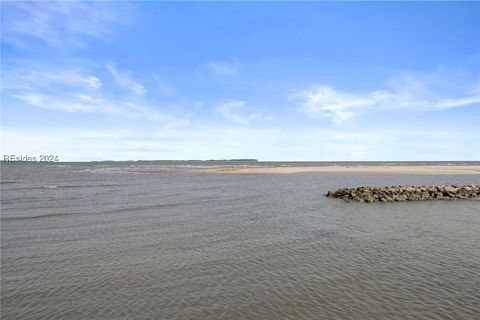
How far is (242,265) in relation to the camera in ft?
33.3

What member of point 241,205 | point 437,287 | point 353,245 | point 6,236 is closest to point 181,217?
point 241,205

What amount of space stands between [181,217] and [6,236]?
7830mm

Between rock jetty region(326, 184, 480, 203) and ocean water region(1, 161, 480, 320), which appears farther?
rock jetty region(326, 184, 480, 203)

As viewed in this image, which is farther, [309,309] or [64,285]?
[64,285]

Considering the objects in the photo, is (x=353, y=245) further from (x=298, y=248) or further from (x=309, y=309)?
(x=309, y=309)

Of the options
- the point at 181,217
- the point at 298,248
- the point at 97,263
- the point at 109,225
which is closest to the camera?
the point at 97,263

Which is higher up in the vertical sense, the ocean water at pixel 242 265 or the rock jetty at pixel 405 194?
the rock jetty at pixel 405 194

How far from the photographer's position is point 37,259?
1100 cm

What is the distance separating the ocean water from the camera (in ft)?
23.9

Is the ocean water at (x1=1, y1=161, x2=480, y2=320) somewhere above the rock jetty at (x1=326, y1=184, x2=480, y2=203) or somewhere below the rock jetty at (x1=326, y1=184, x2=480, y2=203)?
below

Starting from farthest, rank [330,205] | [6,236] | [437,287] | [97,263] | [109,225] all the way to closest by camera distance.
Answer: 1. [330,205]
2. [109,225]
3. [6,236]
4. [97,263]
5. [437,287]

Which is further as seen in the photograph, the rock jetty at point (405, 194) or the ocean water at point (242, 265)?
the rock jetty at point (405, 194)

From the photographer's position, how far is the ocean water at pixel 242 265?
7285 mm

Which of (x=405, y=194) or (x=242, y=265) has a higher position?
(x=405, y=194)
